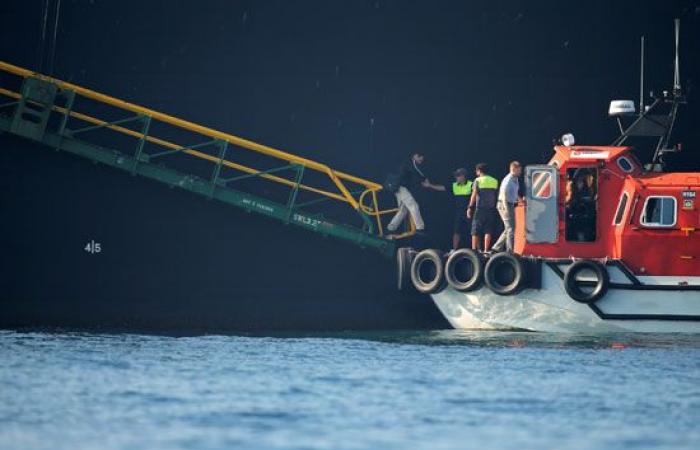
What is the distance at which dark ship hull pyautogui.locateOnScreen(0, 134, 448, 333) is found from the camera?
21766 mm

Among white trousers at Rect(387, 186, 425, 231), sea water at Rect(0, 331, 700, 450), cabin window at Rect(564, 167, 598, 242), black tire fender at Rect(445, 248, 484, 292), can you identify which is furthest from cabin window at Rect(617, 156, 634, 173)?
white trousers at Rect(387, 186, 425, 231)

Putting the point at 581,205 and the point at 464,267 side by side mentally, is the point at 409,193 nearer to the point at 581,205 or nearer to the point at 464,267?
Result: the point at 464,267

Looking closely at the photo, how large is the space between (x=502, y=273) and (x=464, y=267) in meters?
0.60

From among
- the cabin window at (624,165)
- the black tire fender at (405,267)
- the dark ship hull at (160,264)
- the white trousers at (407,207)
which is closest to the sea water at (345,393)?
the black tire fender at (405,267)

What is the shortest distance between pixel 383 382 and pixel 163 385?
2.21 metres

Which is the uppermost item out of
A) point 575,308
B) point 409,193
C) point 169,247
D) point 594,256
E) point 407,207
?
point 409,193

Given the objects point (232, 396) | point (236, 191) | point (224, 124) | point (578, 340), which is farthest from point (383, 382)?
point (224, 124)

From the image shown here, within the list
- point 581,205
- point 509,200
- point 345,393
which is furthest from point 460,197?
point 345,393

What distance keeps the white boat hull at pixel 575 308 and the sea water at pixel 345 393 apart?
2.27ft

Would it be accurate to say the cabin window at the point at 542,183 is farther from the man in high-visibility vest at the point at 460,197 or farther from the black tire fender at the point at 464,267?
the man in high-visibility vest at the point at 460,197

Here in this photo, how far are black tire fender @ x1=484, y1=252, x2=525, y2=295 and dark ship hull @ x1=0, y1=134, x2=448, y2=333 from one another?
222 centimetres

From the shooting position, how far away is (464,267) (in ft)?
66.0

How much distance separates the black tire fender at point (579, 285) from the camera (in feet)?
63.4

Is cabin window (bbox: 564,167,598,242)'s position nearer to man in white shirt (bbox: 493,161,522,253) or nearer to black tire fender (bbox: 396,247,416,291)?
man in white shirt (bbox: 493,161,522,253)
